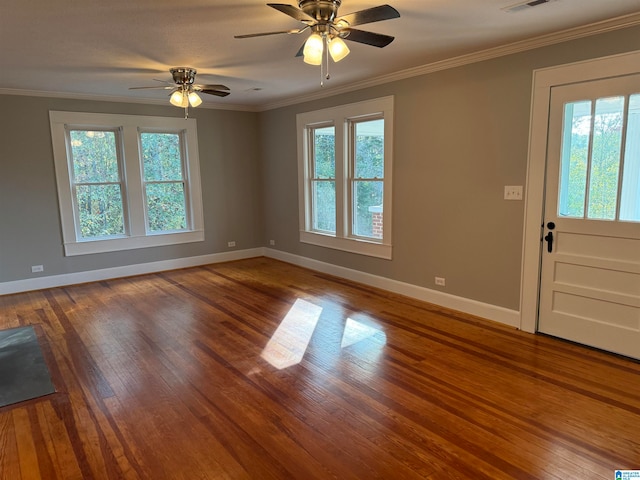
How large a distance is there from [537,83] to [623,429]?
263 cm

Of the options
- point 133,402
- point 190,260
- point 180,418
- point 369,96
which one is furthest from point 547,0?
point 190,260

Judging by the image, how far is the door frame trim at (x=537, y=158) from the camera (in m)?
3.05

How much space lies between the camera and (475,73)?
3840mm

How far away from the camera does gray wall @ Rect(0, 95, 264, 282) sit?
5043mm

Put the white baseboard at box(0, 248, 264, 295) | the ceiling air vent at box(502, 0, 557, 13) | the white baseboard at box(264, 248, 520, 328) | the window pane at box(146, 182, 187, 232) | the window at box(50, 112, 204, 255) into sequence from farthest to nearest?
the window pane at box(146, 182, 187, 232) → the window at box(50, 112, 204, 255) → the white baseboard at box(0, 248, 264, 295) → the white baseboard at box(264, 248, 520, 328) → the ceiling air vent at box(502, 0, 557, 13)

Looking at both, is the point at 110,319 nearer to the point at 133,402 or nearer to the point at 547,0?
the point at 133,402

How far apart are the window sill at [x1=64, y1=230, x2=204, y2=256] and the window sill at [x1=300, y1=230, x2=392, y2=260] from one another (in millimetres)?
1809

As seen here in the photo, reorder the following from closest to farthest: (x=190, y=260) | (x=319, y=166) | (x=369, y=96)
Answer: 1. (x=369, y=96)
2. (x=319, y=166)
3. (x=190, y=260)

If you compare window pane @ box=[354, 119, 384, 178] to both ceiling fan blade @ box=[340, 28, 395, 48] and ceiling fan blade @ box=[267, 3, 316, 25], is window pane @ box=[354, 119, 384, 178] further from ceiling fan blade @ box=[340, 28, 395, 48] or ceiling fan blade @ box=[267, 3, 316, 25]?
ceiling fan blade @ box=[267, 3, 316, 25]

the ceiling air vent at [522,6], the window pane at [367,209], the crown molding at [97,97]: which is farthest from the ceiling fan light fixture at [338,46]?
the crown molding at [97,97]

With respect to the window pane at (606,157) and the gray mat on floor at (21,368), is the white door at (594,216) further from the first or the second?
the gray mat on floor at (21,368)

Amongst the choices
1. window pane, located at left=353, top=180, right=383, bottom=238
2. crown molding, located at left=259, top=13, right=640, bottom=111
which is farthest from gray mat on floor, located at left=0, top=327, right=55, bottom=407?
crown molding, located at left=259, top=13, right=640, bottom=111

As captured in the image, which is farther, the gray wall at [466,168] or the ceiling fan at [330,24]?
the gray wall at [466,168]

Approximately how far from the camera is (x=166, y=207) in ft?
20.6
